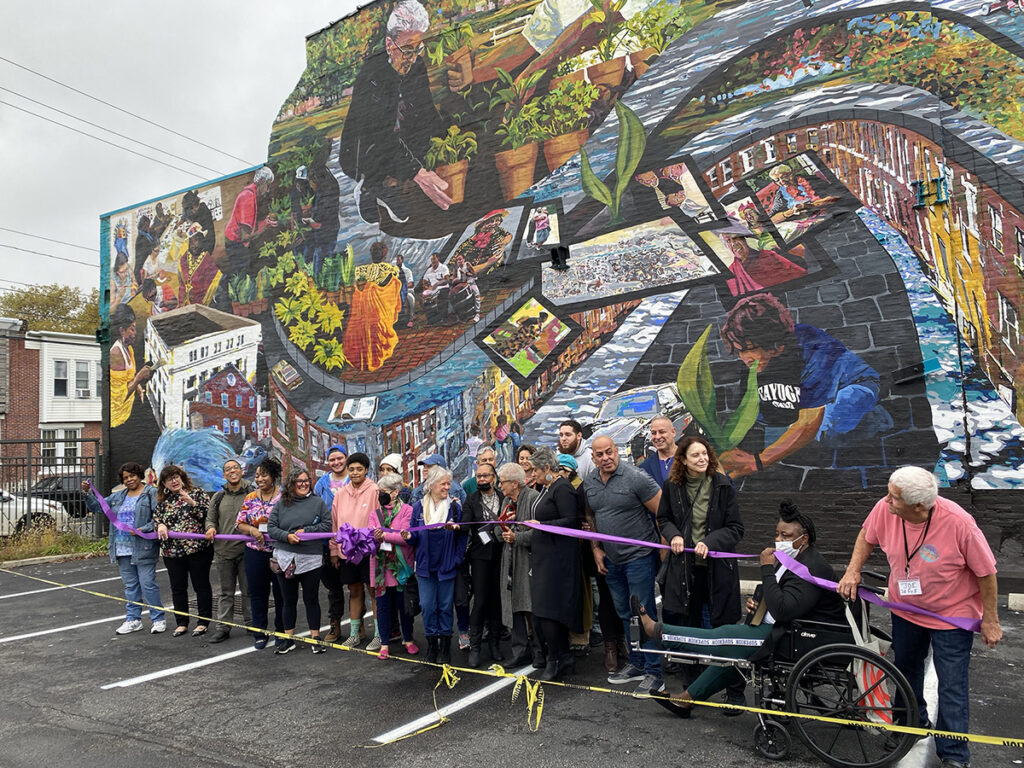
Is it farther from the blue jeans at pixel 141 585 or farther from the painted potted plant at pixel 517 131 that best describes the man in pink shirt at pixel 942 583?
the painted potted plant at pixel 517 131

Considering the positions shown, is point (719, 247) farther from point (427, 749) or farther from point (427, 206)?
point (427, 749)

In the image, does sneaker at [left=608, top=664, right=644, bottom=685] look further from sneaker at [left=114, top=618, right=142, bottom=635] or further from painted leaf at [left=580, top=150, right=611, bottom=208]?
painted leaf at [left=580, top=150, right=611, bottom=208]

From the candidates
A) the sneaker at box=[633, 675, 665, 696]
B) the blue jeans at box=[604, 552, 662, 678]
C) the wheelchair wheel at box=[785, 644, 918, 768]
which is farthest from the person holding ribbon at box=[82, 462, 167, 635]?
the wheelchair wheel at box=[785, 644, 918, 768]

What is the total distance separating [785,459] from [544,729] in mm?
6476

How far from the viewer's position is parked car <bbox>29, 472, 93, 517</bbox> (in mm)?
16359

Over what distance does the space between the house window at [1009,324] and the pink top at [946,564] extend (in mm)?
6018

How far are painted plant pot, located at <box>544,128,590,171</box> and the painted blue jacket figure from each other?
3.97m

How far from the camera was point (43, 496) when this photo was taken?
16.4m

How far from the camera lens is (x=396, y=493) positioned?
22.3 ft

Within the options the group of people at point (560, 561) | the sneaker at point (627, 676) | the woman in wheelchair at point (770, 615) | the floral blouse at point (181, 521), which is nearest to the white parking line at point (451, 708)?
the group of people at point (560, 561)

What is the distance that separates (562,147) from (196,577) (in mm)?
8775

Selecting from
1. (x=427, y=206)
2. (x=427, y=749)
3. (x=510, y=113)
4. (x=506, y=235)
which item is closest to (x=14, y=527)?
(x=427, y=206)

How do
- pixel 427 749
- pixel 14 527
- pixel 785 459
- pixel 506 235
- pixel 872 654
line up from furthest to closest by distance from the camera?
pixel 14 527 < pixel 506 235 < pixel 785 459 < pixel 427 749 < pixel 872 654

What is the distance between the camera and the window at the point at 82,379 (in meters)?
34.6
